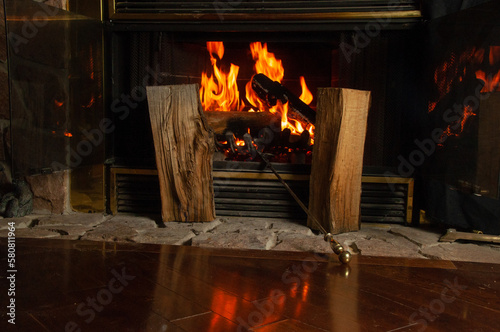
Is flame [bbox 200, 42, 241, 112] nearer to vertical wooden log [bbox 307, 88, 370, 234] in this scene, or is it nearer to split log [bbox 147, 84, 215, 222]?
split log [bbox 147, 84, 215, 222]

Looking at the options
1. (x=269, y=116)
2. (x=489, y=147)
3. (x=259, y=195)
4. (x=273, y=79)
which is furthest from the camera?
(x=273, y=79)

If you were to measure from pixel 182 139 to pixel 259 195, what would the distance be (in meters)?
0.50

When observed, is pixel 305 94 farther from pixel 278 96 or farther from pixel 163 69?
pixel 163 69

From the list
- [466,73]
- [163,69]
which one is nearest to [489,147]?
[466,73]

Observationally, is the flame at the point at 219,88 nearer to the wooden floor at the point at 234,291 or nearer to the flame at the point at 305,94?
the flame at the point at 305,94

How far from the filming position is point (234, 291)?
1341 mm

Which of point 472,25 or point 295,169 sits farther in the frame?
point 295,169

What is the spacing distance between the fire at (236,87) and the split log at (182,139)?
0.42 metres

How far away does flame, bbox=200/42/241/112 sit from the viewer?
8.49 ft

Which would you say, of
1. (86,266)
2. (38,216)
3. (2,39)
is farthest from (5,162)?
(86,266)

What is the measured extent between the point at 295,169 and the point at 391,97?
60 centimetres

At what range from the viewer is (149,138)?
7.88 ft

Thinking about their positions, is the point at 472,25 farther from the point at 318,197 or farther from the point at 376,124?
the point at 318,197

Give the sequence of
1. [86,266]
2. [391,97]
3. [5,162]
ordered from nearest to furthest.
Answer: [86,266] → [391,97] → [5,162]
